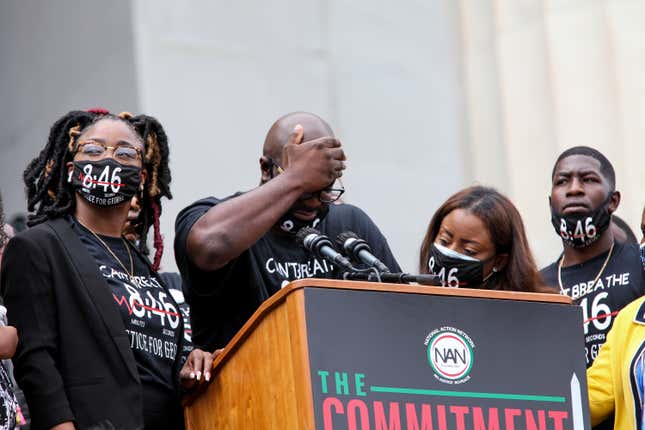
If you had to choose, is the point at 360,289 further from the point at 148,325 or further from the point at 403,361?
the point at 148,325

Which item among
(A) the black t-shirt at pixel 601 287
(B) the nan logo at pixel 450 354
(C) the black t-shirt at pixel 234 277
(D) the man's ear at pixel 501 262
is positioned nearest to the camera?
(B) the nan logo at pixel 450 354

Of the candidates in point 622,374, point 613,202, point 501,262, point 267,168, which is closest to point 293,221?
point 267,168

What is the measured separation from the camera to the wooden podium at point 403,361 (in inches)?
168

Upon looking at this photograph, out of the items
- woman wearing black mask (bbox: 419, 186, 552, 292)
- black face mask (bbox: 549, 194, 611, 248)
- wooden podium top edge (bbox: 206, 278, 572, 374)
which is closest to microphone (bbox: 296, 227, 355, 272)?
wooden podium top edge (bbox: 206, 278, 572, 374)

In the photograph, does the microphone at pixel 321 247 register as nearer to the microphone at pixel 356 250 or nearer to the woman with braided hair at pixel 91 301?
the microphone at pixel 356 250

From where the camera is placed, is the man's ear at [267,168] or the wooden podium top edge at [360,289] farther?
the man's ear at [267,168]

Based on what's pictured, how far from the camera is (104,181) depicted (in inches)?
212

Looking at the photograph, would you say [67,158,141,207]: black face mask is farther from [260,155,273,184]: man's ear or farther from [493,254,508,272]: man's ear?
[493,254,508,272]: man's ear

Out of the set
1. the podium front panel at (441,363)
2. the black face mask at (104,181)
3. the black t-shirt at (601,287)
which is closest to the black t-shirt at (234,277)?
the black face mask at (104,181)

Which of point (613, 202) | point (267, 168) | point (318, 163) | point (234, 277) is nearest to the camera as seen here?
point (318, 163)

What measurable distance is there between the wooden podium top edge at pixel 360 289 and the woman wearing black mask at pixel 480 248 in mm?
969

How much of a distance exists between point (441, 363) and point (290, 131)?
1.46 m

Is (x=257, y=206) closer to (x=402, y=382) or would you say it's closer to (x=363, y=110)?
(x=402, y=382)

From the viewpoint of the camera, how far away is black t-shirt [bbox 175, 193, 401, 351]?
532 centimetres
